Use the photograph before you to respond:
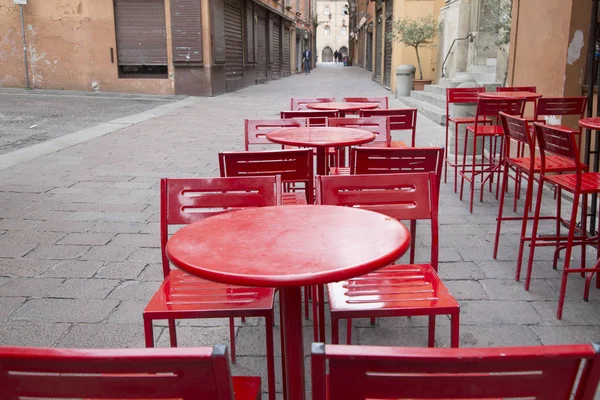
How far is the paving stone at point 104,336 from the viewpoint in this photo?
2.98 meters

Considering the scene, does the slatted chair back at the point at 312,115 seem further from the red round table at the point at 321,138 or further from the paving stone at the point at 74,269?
the paving stone at the point at 74,269

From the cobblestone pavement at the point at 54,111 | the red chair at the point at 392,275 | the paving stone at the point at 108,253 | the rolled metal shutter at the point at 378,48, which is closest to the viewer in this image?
the red chair at the point at 392,275

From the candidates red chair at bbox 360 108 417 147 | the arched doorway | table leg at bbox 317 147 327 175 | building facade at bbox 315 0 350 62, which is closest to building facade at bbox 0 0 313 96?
red chair at bbox 360 108 417 147

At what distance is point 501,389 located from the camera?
1.04 metres

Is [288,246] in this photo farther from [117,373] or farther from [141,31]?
[141,31]

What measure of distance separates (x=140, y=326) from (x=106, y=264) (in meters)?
1.08

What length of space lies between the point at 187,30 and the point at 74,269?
15294 millimetres

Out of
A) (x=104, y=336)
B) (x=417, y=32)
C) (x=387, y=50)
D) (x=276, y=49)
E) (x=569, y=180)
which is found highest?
(x=276, y=49)

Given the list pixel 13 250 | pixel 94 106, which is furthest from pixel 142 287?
pixel 94 106


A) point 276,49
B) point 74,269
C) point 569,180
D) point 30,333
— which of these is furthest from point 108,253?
point 276,49

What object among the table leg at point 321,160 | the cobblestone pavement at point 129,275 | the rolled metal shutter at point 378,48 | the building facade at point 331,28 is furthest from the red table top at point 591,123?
the building facade at point 331,28

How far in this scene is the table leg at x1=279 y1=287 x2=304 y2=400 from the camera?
5.56 ft

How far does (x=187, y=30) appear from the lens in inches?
711

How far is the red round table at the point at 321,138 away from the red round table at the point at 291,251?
1962 mm
